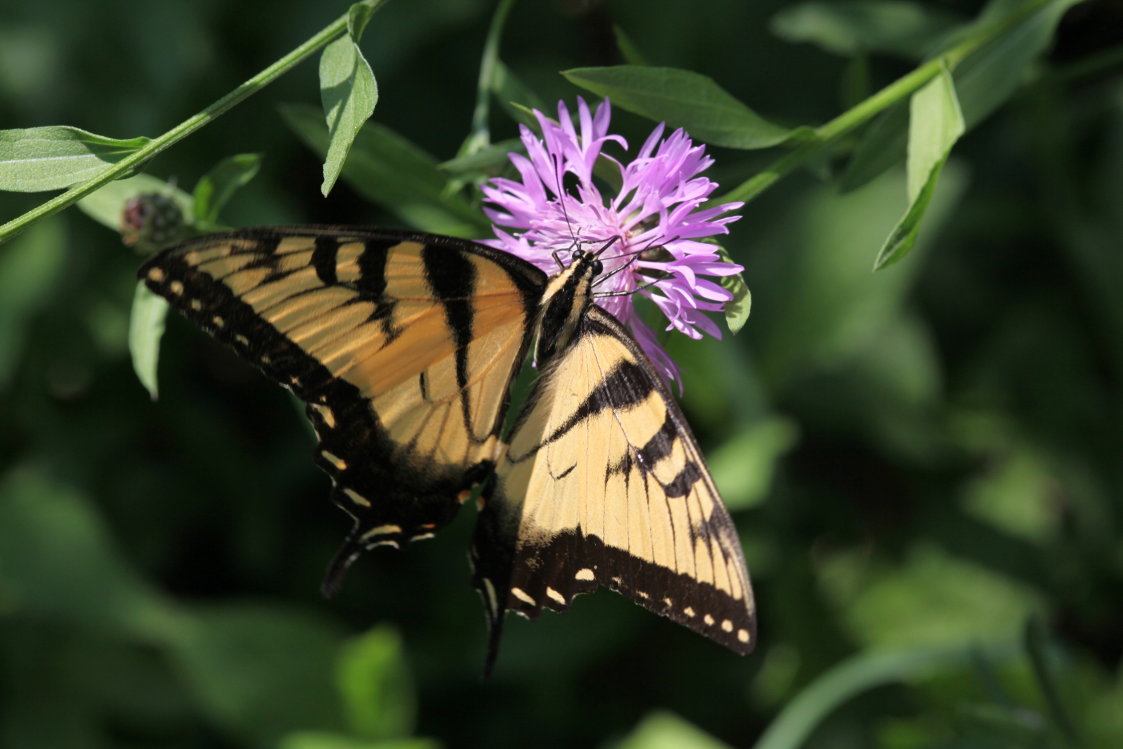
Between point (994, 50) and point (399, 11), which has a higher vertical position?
point (399, 11)

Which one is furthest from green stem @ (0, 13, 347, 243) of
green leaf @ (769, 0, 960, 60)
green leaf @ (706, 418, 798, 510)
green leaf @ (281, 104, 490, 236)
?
green leaf @ (706, 418, 798, 510)

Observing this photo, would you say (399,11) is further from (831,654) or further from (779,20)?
(831,654)

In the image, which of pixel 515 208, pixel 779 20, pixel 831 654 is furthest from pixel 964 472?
pixel 515 208

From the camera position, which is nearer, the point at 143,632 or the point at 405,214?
the point at 405,214

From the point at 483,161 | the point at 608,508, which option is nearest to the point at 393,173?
the point at 483,161

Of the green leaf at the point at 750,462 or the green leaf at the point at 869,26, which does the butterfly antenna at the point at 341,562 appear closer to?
the green leaf at the point at 750,462

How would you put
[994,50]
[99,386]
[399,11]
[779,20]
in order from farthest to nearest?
[99,386] → [399,11] → [779,20] → [994,50]
